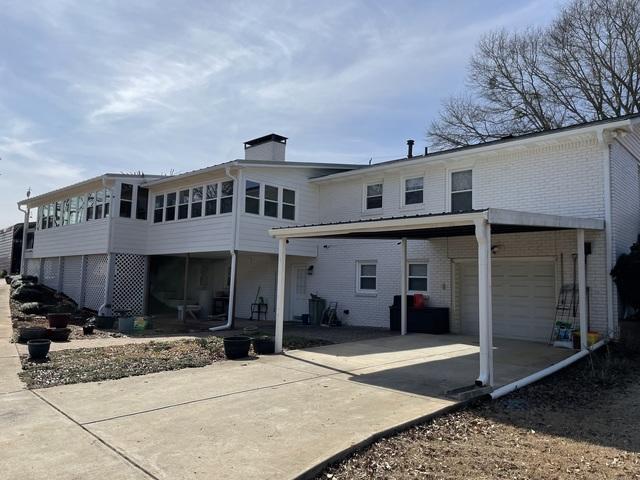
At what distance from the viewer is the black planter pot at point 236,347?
9.46 metres

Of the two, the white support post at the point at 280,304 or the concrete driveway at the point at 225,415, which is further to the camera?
the white support post at the point at 280,304

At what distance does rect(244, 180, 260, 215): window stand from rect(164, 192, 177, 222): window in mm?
3861

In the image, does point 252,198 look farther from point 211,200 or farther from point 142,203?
point 142,203

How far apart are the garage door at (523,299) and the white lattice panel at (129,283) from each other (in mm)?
12424

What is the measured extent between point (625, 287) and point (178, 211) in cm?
1417

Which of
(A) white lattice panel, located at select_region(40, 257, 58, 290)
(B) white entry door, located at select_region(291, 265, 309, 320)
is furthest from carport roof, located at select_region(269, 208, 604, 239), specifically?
(A) white lattice panel, located at select_region(40, 257, 58, 290)

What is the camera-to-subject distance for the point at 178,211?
18.2 m

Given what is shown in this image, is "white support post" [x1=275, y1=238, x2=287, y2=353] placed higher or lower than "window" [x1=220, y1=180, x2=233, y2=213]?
lower

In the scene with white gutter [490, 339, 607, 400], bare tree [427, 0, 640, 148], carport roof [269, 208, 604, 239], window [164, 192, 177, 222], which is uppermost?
bare tree [427, 0, 640, 148]

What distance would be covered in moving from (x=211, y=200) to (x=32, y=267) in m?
15.0

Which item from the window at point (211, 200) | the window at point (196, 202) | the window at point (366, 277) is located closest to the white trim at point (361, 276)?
the window at point (366, 277)

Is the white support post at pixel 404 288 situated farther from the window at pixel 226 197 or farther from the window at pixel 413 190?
the window at pixel 226 197

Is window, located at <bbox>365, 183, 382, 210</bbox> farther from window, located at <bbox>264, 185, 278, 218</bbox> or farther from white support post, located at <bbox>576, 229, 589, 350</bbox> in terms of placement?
white support post, located at <bbox>576, 229, 589, 350</bbox>

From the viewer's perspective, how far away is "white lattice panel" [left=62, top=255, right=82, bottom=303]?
69.5 feet
